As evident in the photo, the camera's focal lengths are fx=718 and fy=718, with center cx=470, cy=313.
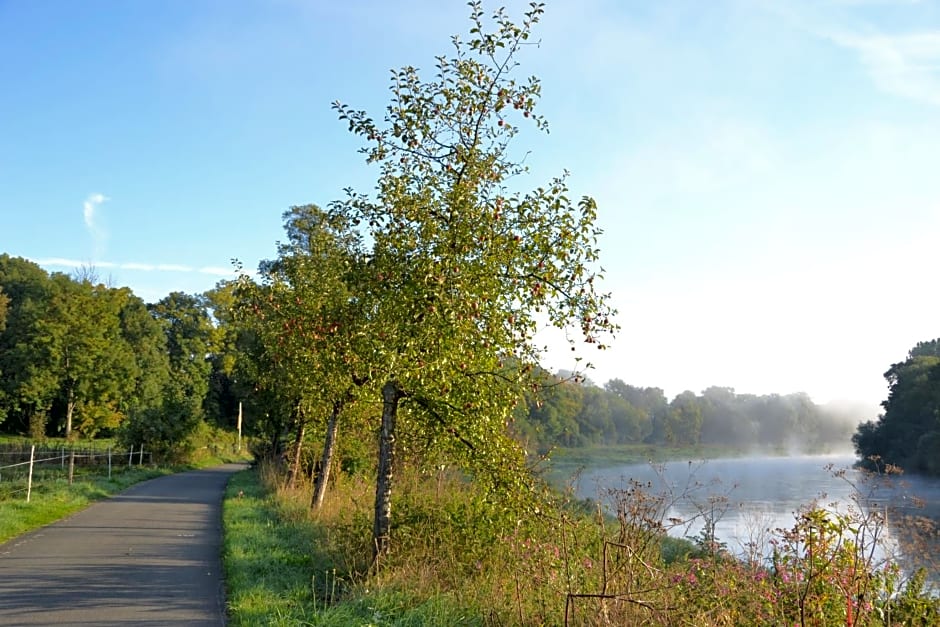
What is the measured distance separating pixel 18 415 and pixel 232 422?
17.1m

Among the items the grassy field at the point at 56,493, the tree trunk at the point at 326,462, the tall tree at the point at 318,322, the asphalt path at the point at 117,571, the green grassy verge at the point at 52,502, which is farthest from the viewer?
the tree trunk at the point at 326,462

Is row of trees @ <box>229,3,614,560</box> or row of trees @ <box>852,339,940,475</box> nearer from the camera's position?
row of trees @ <box>229,3,614,560</box>

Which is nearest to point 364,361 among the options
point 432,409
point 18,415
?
point 432,409

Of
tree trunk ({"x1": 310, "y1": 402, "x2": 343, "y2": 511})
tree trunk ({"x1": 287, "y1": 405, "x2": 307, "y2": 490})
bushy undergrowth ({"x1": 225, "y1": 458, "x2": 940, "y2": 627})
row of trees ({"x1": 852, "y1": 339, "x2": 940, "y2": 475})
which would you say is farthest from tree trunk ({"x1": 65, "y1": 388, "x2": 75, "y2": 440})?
row of trees ({"x1": 852, "y1": 339, "x2": 940, "y2": 475})

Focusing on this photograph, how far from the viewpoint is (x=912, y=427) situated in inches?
1881

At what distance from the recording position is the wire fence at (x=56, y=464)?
2021 centimetres

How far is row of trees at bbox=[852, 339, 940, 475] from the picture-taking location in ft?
142

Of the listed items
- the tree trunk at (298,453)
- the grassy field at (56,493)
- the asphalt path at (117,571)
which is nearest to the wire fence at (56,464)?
the grassy field at (56,493)

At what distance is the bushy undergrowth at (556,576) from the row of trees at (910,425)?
4039 cm

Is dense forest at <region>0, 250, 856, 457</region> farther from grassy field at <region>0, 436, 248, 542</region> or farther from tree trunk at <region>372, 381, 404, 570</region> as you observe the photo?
tree trunk at <region>372, 381, 404, 570</region>

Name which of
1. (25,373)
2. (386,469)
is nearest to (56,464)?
(25,373)

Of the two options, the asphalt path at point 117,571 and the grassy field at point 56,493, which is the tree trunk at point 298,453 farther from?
the grassy field at point 56,493

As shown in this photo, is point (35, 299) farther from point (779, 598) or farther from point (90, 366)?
point (779, 598)

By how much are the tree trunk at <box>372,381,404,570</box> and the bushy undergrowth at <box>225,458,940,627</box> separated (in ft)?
0.90
